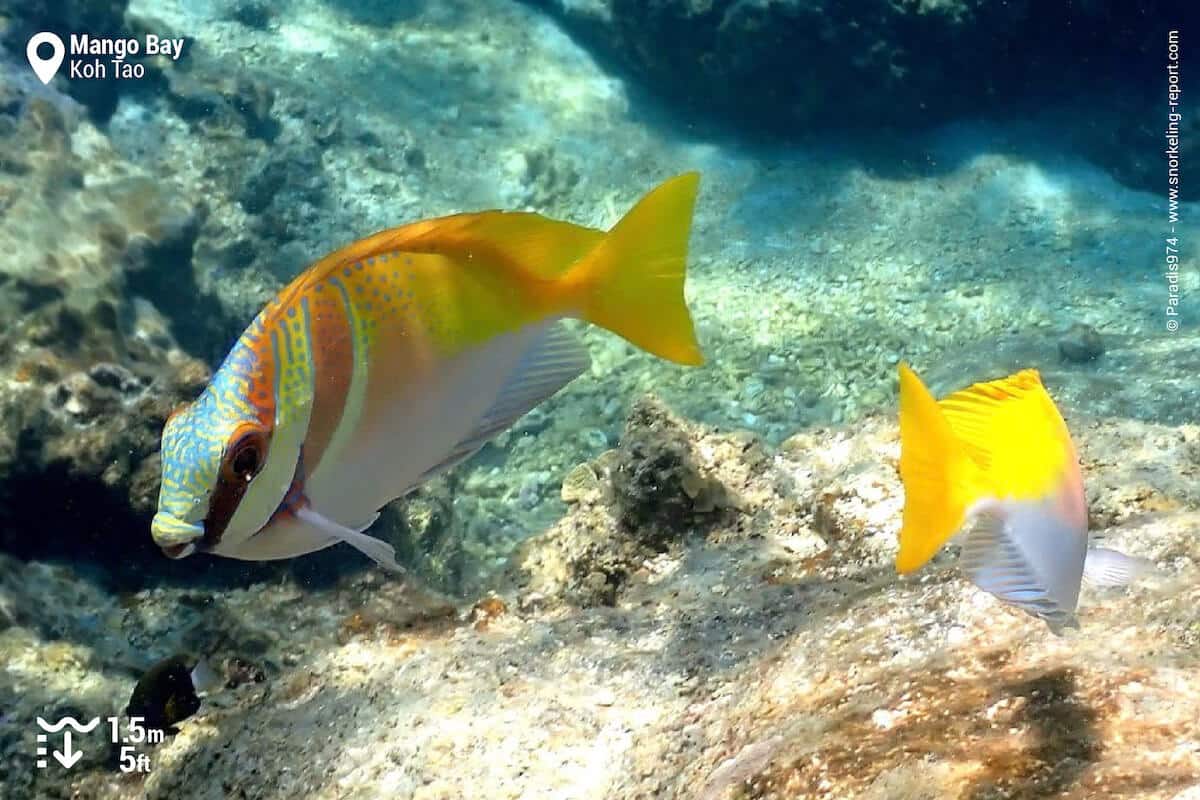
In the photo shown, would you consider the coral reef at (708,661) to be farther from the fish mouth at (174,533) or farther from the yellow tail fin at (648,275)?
the fish mouth at (174,533)

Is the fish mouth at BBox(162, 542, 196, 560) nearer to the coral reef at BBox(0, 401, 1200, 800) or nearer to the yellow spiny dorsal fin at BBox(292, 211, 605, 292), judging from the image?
Answer: the yellow spiny dorsal fin at BBox(292, 211, 605, 292)

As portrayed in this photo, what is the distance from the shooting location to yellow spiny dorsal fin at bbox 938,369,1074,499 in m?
1.12

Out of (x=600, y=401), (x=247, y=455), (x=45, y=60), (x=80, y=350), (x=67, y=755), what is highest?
(x=247, y=455)

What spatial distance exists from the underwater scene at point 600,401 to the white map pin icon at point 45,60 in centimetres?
7

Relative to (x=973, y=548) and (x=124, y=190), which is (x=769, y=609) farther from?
(x=124, y=190)

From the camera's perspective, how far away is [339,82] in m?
9.45

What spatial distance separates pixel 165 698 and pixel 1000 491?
2781 millimetres

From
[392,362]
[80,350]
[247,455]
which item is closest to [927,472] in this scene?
[392,362]

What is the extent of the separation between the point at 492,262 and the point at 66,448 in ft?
12.2

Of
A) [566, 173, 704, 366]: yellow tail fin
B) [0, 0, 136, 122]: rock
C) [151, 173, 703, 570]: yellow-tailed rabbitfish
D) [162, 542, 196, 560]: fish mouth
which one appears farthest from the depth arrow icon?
[0, 0, 136, 122]: rock

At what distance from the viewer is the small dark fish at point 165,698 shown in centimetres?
271

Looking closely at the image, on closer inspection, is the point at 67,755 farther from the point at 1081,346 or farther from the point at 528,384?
the point at 1081,346

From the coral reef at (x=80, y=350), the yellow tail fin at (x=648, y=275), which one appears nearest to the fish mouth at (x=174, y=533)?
the yellow tail fin at (x=648, y=275)

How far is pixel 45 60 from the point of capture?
8.04 metres
